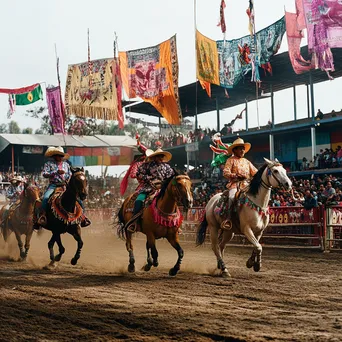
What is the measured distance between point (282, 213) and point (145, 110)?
26.1 m

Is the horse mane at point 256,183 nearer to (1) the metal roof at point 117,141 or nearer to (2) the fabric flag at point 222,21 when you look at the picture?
(2) the fabric flag at point 222,21

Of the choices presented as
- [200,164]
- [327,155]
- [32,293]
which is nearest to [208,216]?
[32,293]

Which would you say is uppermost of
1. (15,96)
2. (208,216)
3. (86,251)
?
(15,96)

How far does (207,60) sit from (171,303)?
18.4 m

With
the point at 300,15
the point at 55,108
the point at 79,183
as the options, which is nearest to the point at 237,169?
the point at 79,183

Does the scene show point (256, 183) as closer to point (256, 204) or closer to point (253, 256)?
point (256, 204)

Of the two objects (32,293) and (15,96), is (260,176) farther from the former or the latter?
(15,96)

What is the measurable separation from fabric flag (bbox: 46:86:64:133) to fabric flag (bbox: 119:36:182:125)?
185 inches

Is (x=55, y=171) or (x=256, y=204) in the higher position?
(x=55, y=171)

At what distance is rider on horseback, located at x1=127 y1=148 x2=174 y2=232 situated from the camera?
10.9m

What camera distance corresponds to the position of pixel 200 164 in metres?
39.5

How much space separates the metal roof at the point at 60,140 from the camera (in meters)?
43.2

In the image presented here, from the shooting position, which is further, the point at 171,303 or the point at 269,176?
the point at 269,176

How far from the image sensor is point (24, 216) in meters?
14.5
